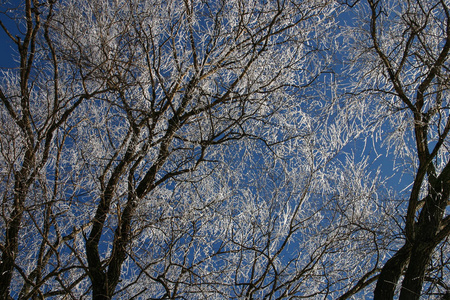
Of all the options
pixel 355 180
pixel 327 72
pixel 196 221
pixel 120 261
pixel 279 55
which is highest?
pixel 279 55

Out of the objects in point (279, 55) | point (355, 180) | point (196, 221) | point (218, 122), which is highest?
point (279, 55)

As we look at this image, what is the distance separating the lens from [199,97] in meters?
2.98

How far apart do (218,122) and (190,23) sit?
768 millimetres

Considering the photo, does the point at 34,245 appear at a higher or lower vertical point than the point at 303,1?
lower

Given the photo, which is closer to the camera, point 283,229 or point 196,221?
→ point 196,221

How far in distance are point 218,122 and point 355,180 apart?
1.13 meters

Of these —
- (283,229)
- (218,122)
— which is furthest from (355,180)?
(218,122)

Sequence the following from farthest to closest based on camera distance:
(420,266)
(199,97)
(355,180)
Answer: (355,180), (199,97), (420,266)

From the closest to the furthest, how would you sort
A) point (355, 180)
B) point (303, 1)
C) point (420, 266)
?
point (420, 266) → point (355, 180) → point (303, 1)

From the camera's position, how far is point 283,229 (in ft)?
10.9

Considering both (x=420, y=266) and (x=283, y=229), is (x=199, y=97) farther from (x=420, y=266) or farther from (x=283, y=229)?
(x=420, y=266)

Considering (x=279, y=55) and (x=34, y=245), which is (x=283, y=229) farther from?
(x=34, y=245)

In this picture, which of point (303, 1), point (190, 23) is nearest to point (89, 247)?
point (190, 23)

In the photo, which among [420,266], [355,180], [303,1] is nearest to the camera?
[420,266]
